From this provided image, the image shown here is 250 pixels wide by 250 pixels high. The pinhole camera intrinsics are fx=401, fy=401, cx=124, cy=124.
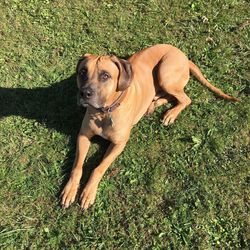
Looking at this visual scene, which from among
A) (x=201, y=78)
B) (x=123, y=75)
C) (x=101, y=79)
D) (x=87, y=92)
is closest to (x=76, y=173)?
(x=87, y=92)

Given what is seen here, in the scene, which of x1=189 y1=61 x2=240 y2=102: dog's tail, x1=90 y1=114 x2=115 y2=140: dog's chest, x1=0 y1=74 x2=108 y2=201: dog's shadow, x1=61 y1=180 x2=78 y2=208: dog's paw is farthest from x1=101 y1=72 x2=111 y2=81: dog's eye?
x1=189 y1=61 x2=240 y2=102: dog's tail

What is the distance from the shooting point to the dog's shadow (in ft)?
19.1

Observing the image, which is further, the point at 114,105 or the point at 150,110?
the point at 150,110

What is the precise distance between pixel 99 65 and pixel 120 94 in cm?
46

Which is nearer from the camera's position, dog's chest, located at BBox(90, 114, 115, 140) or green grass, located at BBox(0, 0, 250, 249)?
green grass, located at BBox(0, 0, 250, 249)

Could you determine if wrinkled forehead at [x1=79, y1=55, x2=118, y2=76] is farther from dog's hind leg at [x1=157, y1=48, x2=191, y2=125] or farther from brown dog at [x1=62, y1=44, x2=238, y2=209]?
dog's hind leg at [x1=157, y1=48, x2=191, y2=125]

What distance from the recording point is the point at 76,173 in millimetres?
5188

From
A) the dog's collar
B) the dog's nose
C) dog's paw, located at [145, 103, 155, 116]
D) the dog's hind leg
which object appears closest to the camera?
the dog's nose

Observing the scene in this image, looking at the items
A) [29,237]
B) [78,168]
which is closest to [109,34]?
[78,168]

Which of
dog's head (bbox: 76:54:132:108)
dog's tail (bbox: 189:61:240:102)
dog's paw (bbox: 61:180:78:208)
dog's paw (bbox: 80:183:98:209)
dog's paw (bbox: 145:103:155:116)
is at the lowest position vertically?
dog's paw (bbox: 61:180:78:208)

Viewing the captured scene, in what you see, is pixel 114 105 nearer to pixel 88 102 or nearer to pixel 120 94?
pixel 120 94

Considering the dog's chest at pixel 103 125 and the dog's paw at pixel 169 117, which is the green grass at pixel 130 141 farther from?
the dog's chest at pixel 103 125

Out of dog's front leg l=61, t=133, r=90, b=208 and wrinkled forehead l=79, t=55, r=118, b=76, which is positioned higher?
wrinkled forehead l=79, t=55, r=118, b=76

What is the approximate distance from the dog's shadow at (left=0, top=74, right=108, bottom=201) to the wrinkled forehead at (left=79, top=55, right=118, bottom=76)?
133 centimetres
